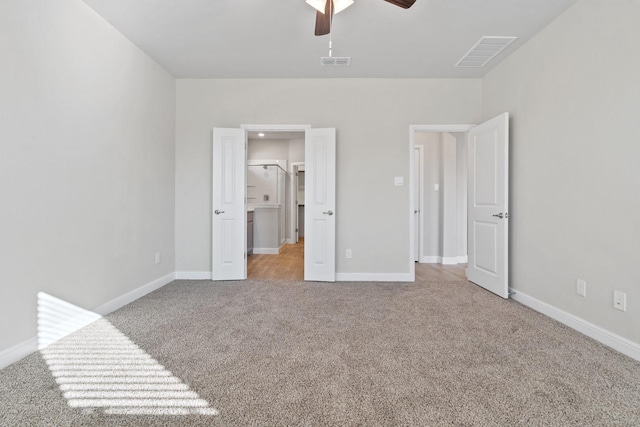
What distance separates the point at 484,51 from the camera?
3.15 metres

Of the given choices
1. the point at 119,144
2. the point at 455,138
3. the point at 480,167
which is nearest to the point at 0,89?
the point at 119,144

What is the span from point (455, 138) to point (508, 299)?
304cm

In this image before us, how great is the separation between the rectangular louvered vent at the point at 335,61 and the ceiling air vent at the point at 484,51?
1286mm

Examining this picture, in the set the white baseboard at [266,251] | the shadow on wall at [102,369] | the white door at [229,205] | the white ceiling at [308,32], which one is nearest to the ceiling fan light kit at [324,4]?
the white ceiling at [308,32]

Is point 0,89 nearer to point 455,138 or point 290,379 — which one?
point 290,379

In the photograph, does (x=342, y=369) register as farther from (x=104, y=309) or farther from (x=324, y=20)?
(x=324, y=20)

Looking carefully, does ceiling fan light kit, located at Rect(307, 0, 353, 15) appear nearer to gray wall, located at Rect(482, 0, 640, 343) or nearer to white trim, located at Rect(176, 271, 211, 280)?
gray wall, located at Rect(482, 0, 640, 343)

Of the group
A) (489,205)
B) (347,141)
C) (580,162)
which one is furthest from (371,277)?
(580,162)

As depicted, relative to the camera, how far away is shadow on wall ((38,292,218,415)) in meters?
1.39

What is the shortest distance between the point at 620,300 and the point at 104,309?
4008mm

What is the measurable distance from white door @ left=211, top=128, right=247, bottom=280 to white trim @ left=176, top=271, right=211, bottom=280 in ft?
0.37

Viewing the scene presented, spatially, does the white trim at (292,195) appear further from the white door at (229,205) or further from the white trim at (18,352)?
the white trim at (18,352)

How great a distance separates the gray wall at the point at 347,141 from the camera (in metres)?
3.87

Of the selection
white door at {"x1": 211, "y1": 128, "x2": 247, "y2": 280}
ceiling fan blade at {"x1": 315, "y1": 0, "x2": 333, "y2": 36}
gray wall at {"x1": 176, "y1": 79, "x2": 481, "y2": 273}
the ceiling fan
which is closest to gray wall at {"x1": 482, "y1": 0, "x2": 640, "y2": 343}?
gray wall at {"x1": 176, "y1": 79, "x2": 481, "y2": 273}
